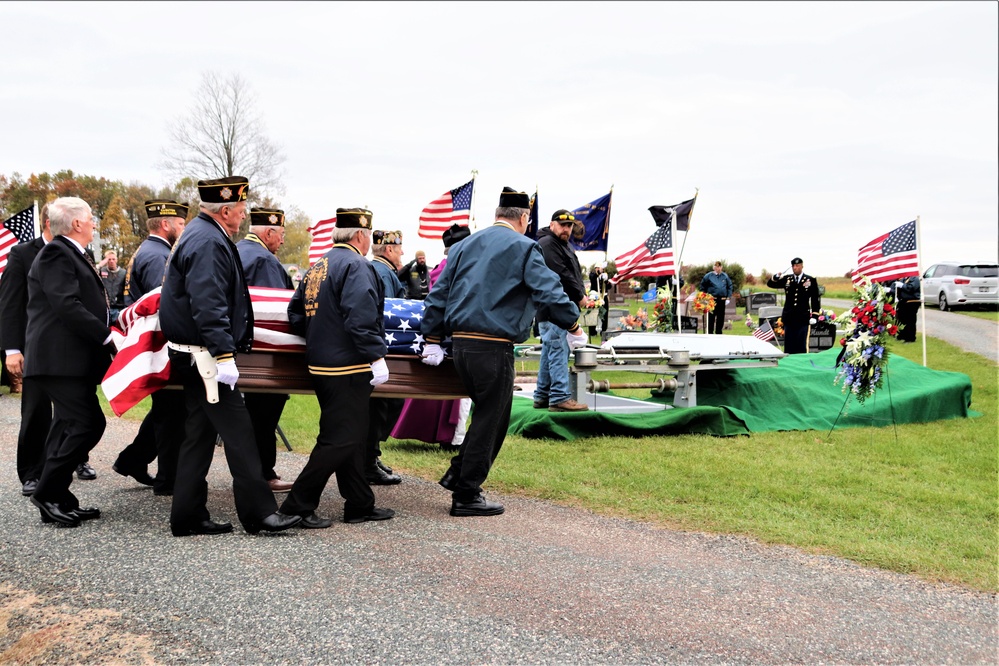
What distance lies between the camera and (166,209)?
653 cm

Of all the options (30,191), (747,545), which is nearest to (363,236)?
(747,545)

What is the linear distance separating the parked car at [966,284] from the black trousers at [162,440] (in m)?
28.2

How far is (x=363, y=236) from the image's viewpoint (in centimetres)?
553

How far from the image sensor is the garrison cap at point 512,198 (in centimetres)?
600

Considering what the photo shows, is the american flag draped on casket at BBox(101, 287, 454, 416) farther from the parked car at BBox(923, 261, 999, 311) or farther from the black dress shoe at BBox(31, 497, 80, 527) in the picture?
the parked car at BBox(923, 261, 999, 311)

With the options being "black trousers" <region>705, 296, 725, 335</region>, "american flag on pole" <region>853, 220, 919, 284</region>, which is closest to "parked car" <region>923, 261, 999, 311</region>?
"black trousers" <region>705, 296, 725, 335</region>

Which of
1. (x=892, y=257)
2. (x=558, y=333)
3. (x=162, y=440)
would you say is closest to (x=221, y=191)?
(x=162, y=440)

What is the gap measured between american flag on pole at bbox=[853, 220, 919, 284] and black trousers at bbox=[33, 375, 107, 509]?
38.1 feet

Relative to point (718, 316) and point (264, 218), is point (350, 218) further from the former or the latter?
point (718, 316)

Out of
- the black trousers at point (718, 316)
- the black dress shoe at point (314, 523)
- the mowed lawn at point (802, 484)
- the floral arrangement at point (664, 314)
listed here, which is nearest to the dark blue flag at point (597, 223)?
the floral arrangement at point (664, 314)

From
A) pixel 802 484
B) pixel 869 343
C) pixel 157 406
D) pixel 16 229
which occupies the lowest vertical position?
pixel 802 484

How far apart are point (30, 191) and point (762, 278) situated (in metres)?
41.7

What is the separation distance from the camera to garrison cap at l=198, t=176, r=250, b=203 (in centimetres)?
504

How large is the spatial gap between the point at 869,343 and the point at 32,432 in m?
7.43
